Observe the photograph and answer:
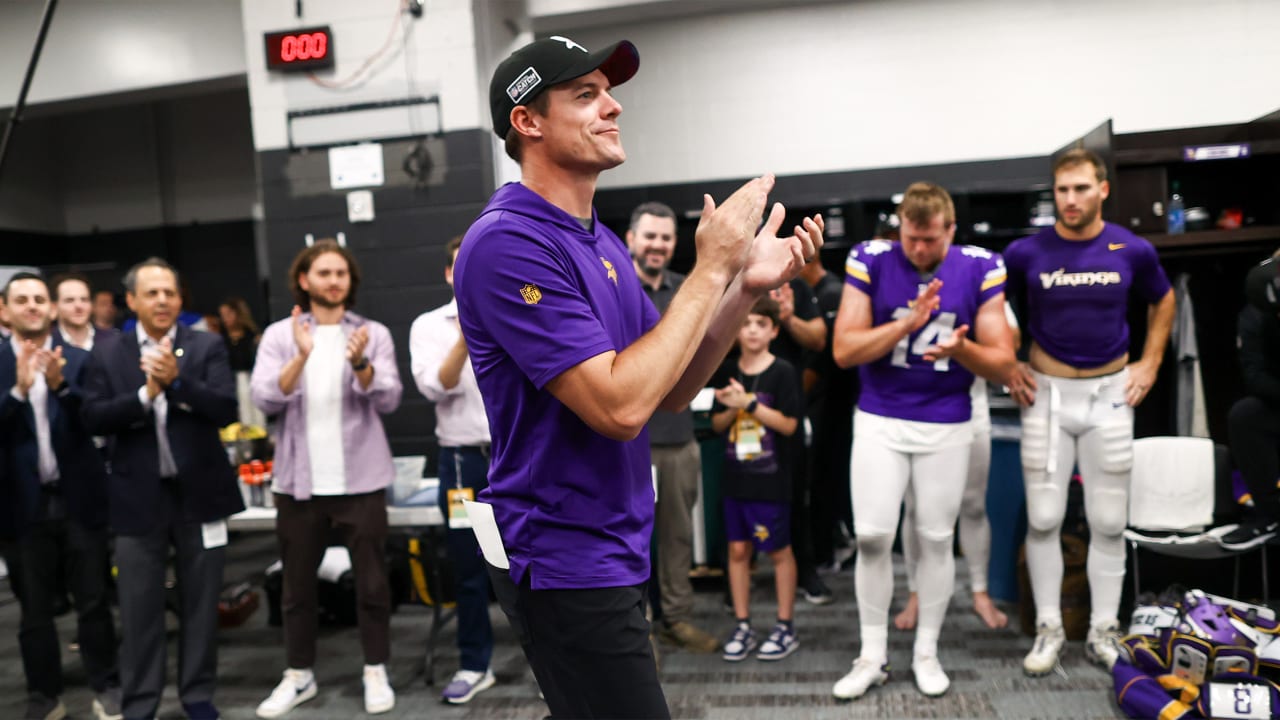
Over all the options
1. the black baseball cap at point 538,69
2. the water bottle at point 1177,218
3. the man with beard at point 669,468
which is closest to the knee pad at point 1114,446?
the man with beard at point 669,468

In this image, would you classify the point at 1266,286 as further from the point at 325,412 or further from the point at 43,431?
the point at 43,431

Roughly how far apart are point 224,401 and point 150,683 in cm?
100

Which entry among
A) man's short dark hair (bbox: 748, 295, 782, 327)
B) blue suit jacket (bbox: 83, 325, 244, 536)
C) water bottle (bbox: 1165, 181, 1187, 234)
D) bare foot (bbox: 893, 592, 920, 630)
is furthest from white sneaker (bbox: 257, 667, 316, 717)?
water bottle (bbox: 1165, 181, 1187, 234)

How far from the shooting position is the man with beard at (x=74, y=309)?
3666 millimetres

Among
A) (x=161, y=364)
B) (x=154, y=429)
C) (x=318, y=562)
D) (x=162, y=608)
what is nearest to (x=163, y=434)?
(x=154, y=429)

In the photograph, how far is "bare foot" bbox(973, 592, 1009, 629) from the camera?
389 centimetres

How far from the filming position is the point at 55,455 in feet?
11.6

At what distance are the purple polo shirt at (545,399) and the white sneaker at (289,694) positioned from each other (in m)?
2.53

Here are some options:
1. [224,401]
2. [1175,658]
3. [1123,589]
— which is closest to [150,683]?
[224,401]

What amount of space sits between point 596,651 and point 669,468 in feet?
7.86

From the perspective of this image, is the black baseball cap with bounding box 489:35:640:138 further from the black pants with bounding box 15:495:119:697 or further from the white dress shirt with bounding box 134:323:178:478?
the black pants with bounding box 15:495:119:697

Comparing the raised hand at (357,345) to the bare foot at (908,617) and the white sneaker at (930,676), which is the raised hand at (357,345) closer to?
the white sneaker at (930,676)

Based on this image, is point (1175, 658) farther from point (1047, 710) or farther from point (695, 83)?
point (695, 83)

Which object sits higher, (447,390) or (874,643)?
(447,390)
